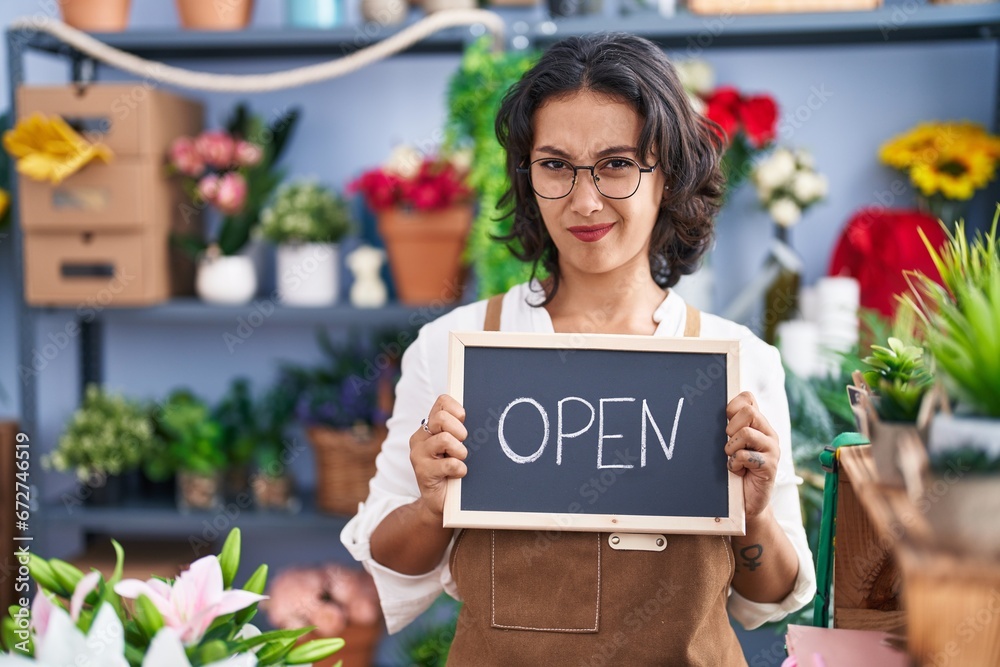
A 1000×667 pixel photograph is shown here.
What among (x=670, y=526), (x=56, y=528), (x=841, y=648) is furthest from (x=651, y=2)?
(x=56, y=528)

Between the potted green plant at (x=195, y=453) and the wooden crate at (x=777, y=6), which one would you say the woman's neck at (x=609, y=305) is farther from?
the potted green plant at (x=195, y=453)

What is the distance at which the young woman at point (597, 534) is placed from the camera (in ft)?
3.56

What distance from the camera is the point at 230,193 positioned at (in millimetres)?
Result: 2432

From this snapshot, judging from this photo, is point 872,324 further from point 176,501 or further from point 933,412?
point 176,501

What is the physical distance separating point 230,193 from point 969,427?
2.18m

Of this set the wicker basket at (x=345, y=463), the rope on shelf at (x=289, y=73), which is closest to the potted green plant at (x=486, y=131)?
the rope on shelf at (x=289, y=73)

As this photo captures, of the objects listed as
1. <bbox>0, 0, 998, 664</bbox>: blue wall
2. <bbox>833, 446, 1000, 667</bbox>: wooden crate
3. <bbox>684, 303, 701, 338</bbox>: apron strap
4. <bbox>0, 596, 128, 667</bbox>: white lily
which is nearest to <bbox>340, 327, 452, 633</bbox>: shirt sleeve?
<bbox>684, 303, 701, 338</bbox>: apron strap

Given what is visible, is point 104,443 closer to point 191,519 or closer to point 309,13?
point 191,519

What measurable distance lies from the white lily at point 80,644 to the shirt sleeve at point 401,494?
609 millimetres

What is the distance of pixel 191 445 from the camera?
248 cm

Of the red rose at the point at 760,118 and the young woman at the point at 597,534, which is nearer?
the young woman at the point at 597,534

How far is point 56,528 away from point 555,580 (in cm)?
232

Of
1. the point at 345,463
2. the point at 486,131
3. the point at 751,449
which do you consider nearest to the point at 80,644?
the point at 751,449

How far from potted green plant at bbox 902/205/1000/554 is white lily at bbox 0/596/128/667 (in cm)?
60
